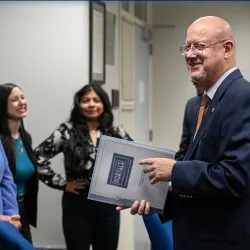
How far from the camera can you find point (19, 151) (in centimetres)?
290

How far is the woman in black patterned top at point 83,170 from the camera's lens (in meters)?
2.98

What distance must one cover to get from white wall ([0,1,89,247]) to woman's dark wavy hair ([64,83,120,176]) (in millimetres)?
449

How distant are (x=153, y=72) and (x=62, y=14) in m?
1.89

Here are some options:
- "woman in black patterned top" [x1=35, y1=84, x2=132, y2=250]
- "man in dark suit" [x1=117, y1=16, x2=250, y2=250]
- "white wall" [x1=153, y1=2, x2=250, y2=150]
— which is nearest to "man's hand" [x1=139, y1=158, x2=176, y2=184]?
"man in dark suit" [x1=117, y1=16, x2=250, y2=250]

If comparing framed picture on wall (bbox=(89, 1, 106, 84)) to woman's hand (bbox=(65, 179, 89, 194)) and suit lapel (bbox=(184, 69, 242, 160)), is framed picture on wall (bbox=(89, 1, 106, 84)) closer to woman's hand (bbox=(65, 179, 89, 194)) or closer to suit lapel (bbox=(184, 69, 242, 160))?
woman's hand (bbox=(65, 179, 89, 194))

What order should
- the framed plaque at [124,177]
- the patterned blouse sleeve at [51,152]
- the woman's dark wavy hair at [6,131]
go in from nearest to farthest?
the framed plaque at [124,177] < the woman's dark wavy hair at [6,131] < the patterned blouse sleeve at [51,152]

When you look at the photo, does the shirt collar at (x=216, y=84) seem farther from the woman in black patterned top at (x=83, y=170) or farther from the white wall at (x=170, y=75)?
the white wall at (x=170, y=75)

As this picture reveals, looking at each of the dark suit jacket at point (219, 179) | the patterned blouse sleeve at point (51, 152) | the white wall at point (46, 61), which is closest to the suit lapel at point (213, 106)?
the dark suit jacket at point (219, 179)

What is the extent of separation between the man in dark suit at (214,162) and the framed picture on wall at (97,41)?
2140mm

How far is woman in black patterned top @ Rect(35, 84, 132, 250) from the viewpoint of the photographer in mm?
2977

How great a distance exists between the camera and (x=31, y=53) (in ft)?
11.7

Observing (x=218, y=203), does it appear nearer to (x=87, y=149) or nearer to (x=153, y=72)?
(x=87, y=149)

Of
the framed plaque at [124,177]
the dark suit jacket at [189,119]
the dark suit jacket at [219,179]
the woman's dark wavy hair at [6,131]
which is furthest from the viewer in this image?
the woman's dark wavy hair at [6,131]

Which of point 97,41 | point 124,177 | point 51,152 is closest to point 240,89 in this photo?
point 124,177
